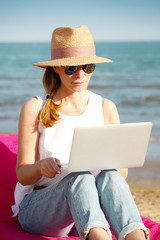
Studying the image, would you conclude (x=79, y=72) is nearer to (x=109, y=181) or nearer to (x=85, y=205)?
(x=109, y=181)

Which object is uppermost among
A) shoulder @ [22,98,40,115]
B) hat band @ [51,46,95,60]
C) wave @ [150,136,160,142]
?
hat band @ [51,46,95,60]

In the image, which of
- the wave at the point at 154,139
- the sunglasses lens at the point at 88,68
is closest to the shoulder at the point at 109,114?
the sunglasses lens at the point at 88,68

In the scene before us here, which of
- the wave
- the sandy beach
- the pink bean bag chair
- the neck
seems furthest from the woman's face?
the wave

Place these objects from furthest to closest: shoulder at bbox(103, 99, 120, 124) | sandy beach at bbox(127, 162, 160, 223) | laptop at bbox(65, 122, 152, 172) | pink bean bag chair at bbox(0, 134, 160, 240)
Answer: sandy beach at bbox(127, 162, 160, 223) < shoulder at bbox(103, 99, 120, 124) < pink bean bag chair at bbox(0, 134, 160, 240) < laptop at bbox(65, 122, 152, 172)

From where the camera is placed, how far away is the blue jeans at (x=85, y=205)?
6.36ft

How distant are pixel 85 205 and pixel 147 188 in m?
2.33

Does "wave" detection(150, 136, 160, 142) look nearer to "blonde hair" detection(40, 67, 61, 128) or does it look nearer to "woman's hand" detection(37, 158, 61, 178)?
"blonde hair" detection(40, 67, 61, 128)

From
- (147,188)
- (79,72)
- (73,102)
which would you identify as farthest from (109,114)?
(147,188)

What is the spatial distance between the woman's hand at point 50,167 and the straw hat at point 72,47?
55 cm

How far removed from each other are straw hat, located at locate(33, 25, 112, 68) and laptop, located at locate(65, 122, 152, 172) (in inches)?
21.1

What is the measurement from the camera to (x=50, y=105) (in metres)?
2.35

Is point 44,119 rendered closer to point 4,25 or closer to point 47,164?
point 47,164

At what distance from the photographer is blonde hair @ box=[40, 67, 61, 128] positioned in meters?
2.32

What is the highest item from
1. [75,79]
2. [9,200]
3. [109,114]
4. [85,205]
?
[75,79]
